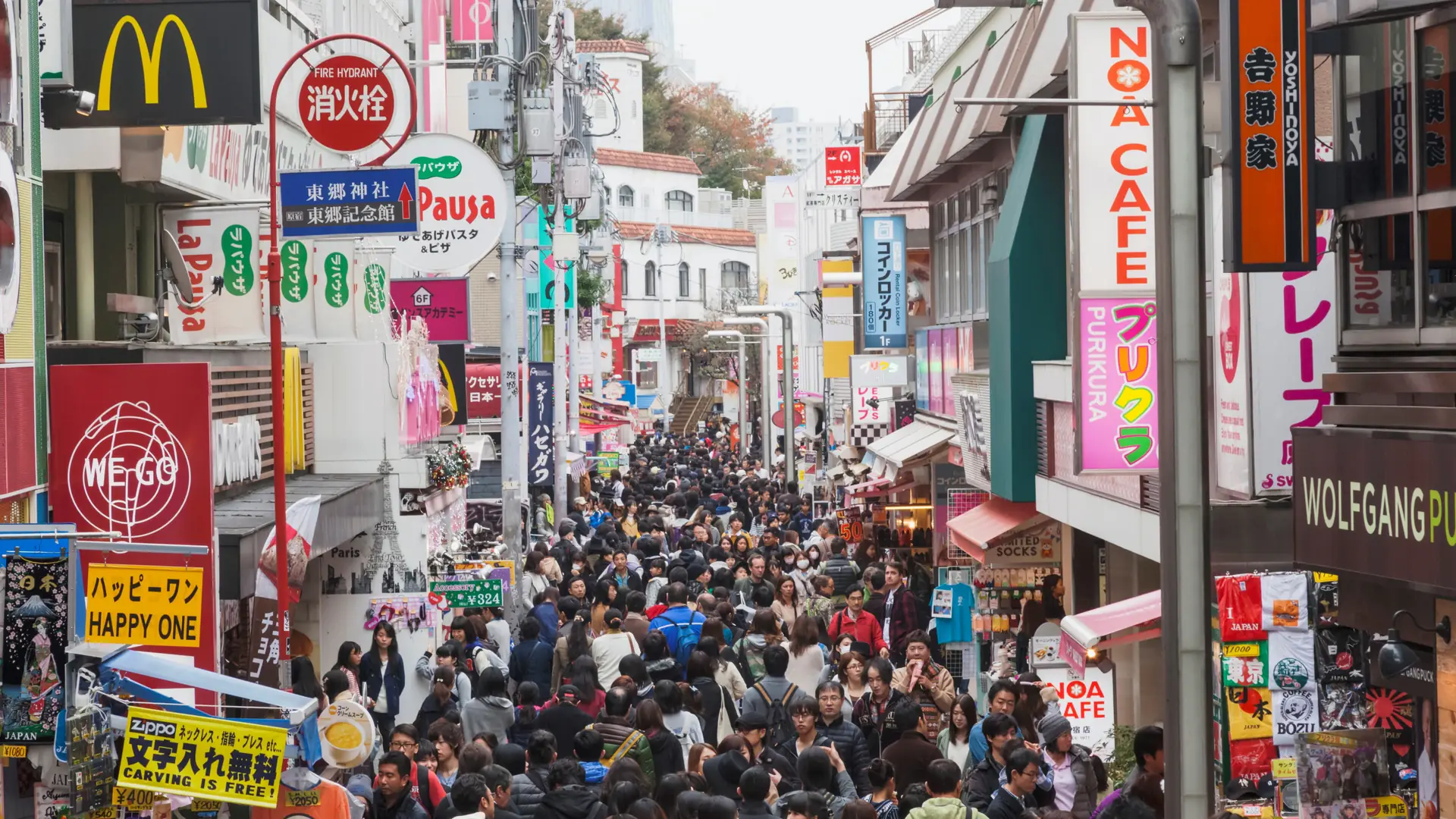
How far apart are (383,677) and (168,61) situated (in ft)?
18.6

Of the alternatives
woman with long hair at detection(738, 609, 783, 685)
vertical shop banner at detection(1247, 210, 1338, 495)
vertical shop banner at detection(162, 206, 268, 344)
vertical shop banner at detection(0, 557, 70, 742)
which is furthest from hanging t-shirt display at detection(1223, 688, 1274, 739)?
vertical shop banner at detection(162, 206, 268, 344)

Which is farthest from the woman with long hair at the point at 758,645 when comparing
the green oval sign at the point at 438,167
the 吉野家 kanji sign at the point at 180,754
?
the green oval sign at the point at 438,167

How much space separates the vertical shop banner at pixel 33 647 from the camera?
7781 millimetres

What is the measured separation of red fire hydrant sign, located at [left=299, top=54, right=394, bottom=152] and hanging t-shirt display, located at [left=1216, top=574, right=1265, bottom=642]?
7.72 m

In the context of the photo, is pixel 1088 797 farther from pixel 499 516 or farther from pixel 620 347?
pixel 620 347

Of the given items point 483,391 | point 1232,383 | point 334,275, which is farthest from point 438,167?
point 1232,383

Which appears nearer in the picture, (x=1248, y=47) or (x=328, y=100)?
(x=1248, y=47)

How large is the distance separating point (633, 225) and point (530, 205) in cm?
5284

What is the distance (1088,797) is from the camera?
10.3 m

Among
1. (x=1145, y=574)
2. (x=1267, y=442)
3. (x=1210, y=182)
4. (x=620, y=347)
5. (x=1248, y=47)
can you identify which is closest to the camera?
(x=1248, y=47)

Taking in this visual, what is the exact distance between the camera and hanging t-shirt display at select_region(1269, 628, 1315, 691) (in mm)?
9906

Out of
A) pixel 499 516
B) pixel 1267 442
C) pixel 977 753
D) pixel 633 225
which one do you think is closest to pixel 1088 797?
pixel 977 753

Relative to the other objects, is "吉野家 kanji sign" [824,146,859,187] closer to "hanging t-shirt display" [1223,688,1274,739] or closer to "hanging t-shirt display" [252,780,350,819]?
"hanging t-shirt display" [1223,688,1274,739]

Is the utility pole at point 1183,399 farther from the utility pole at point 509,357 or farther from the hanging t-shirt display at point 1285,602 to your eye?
the utility pole at point 509,357
